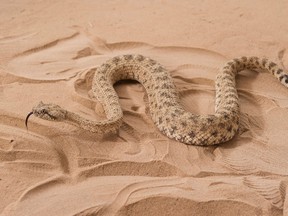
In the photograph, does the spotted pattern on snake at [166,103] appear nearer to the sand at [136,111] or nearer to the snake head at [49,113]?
the snake head at [49,113]

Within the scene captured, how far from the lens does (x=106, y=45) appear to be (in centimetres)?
717

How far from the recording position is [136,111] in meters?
5.68

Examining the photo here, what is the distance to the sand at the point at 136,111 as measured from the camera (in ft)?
13.5

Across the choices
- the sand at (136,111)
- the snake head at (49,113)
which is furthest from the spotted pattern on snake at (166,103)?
the sand at (136,111)

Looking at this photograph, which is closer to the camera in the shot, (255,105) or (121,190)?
(121,190)

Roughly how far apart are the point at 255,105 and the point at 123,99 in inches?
74.4

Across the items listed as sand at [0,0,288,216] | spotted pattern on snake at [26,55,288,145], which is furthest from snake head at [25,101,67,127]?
sand at [0,0,288,216]

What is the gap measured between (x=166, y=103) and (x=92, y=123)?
114cm

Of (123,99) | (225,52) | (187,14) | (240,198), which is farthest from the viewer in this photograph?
(187,14)

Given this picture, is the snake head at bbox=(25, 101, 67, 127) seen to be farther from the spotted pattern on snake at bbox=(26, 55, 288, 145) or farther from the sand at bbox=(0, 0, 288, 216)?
the sand at bbox=(0, 0, 288, 216)

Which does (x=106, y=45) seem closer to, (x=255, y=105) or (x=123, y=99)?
(x=123, y=99)

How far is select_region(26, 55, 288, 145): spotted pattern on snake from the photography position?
507cm

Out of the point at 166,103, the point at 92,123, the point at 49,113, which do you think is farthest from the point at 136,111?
the point at 49,113

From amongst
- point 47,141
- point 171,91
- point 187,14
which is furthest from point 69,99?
point 187,14
